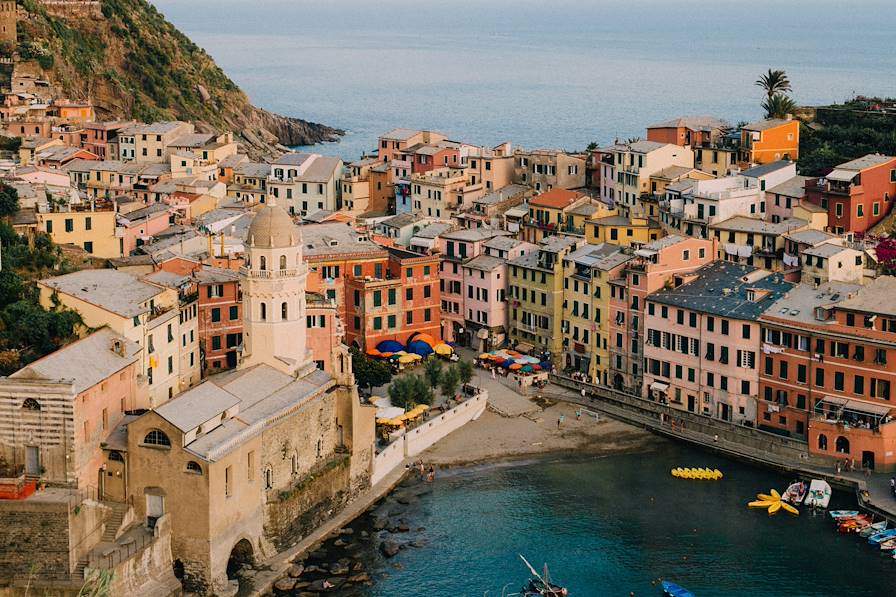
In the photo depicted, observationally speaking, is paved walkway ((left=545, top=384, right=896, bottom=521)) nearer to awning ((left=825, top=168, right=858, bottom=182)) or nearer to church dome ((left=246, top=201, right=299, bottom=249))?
church dome ((left=246, top=201, right=299, bottom=249))

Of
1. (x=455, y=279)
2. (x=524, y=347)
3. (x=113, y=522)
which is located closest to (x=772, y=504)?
(x=524, y=347)

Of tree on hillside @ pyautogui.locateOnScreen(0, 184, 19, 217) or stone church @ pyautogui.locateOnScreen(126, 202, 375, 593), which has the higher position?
tree on hillside @ pyautogui.locateOnScreen(0, 184, 19, 217)

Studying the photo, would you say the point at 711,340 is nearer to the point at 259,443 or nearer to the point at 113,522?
the point at 259,443

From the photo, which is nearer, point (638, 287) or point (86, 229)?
point (638, 287)

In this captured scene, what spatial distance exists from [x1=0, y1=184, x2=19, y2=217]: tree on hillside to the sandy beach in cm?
2822

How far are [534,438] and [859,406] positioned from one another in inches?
683

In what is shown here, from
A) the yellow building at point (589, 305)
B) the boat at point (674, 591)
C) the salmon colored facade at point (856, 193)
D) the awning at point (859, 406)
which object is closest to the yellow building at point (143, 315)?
the yellow building at point (589, 305)

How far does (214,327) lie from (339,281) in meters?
11.7

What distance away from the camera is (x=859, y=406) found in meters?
76.5

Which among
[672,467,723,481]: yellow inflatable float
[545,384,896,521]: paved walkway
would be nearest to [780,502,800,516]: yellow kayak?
[545,384,896,521]: paved walkway

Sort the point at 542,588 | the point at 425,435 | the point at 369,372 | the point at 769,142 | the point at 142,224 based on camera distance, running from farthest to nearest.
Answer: the point at 769,142, the point at 142,224, the point at 369,372, the point at 425,435, the point at 542,588

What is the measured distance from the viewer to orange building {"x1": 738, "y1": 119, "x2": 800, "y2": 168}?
358ft

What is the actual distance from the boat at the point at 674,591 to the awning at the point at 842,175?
3988 centimetres

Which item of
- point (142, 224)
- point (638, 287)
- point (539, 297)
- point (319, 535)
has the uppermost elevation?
point (142, 224)
